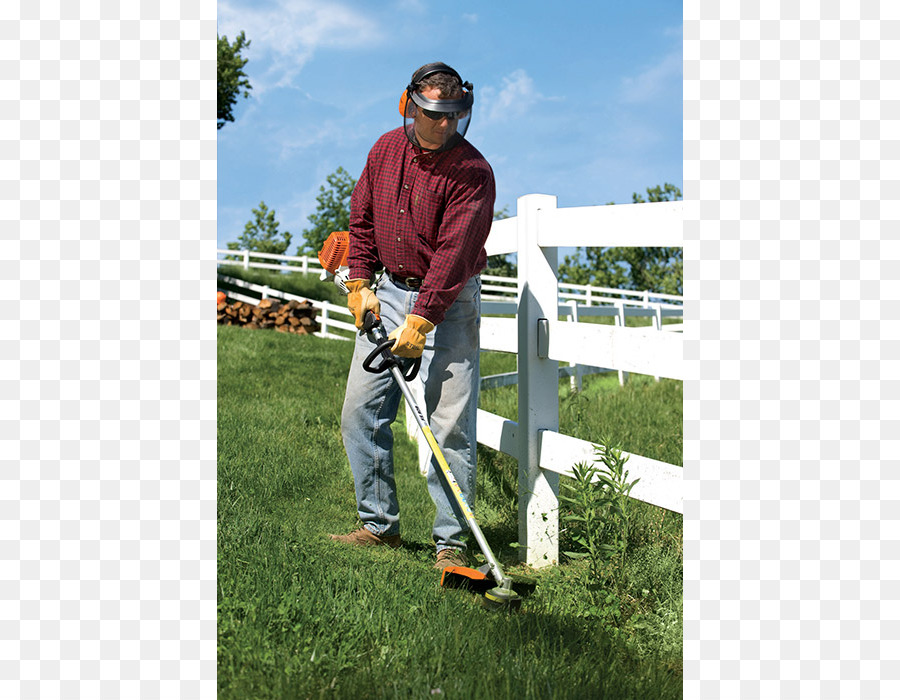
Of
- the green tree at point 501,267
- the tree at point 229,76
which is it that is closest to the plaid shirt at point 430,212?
the tree at point 229,76

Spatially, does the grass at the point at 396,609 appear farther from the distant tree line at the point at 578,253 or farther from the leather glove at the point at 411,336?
the distant tree line at the point at 578,253

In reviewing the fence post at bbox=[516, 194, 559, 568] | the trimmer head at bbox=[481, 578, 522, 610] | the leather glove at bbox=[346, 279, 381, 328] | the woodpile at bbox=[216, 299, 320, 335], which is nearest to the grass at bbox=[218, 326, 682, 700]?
the trimmer head at bbox=[481, 578, 522, 610]

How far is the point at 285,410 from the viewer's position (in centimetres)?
706

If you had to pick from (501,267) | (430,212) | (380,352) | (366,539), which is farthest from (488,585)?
(501,267)

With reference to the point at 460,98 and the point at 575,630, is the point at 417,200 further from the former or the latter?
the point at 575,630

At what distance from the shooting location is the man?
3719mm

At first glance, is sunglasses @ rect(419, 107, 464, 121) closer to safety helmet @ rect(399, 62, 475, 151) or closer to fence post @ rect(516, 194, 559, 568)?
safety helmet @ rect(399, 62, 475, 151)

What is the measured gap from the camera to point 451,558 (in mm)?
3898

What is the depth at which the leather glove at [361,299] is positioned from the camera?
4094 mm

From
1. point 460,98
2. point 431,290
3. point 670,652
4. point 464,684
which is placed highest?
point 460,98

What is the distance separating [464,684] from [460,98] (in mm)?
2369

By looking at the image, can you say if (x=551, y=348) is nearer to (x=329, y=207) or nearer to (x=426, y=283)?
(x=426, y=283)

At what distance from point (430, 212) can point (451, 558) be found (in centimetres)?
160
